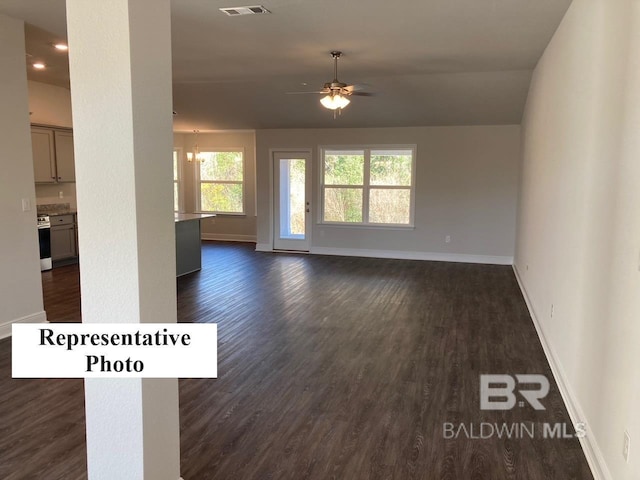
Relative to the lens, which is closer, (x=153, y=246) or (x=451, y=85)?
(x=153, y=246)

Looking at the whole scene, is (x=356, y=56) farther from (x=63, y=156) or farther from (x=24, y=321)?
(x=63, y=156)

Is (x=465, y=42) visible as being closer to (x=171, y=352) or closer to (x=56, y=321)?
(x=171, y=352)

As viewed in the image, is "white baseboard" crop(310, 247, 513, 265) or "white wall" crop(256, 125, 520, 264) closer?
"white wall" crop(256, 125, 520, 264)

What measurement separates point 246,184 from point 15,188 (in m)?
6.62

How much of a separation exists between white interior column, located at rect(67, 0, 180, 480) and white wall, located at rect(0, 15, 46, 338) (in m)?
3.00

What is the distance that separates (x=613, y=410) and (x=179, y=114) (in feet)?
28.5

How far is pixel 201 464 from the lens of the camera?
239cm

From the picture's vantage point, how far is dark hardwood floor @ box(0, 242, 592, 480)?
241 cm

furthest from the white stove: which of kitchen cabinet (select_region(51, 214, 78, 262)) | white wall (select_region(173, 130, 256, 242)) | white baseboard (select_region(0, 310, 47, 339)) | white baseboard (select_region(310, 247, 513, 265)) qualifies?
white baseboard (select_region(310, 247, 513, 265))

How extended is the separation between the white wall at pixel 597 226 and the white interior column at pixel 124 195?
6.16 feet

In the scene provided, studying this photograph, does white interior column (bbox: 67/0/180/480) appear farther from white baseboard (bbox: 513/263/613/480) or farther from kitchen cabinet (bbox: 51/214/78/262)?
kitchen cabinet (bbox: 51/214/78/262)

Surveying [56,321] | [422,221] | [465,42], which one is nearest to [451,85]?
[465,42]

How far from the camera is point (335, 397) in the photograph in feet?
10.3

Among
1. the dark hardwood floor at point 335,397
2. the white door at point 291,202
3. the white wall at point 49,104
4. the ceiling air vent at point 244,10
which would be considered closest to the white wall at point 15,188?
the dark hardwood floor at point 335,397
